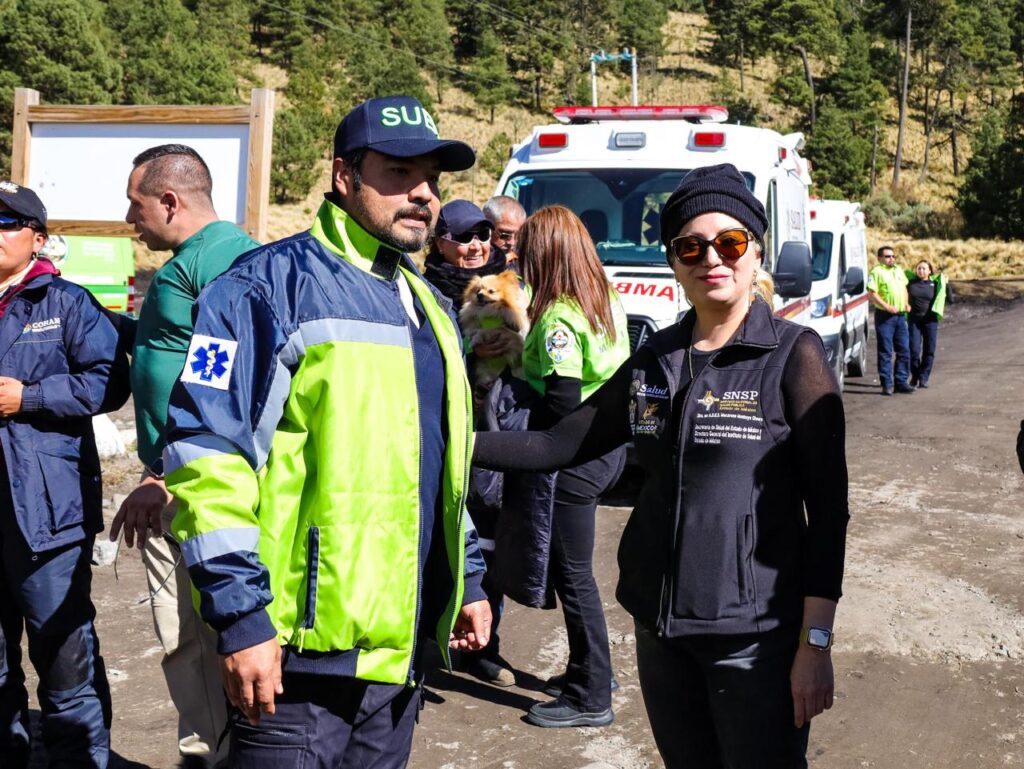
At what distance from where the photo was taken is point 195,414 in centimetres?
236

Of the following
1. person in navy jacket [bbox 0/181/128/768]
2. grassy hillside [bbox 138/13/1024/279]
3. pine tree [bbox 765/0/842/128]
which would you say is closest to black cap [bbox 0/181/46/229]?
person in navy jacket [bbox 0/181/128/768]

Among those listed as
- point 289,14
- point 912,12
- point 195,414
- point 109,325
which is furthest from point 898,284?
point 289,14

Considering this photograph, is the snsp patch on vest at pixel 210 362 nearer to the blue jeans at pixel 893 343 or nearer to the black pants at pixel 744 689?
the black pants at pixel 744 689

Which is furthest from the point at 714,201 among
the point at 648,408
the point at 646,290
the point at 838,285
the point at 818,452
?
the point at 838,285

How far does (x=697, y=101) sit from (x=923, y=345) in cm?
7184

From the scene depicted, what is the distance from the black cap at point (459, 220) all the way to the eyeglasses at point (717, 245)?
2573mm

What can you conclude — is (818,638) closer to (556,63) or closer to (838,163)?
(838,163)

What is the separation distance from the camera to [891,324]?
15688 mm

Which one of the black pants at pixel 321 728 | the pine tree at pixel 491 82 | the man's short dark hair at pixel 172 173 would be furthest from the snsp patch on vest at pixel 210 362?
the pine tree at pixel 491 82

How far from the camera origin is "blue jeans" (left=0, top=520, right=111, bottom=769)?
12.8 feet

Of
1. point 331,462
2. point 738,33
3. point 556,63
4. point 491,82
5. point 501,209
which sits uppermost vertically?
point 738,33

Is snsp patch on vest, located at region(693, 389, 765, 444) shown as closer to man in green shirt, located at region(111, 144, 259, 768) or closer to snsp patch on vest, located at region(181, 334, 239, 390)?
snsp patch on vest, located at region(181, 334, 239, 390)

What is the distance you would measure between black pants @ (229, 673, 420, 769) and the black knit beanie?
1295mm

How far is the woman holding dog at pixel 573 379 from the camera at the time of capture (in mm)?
4609
